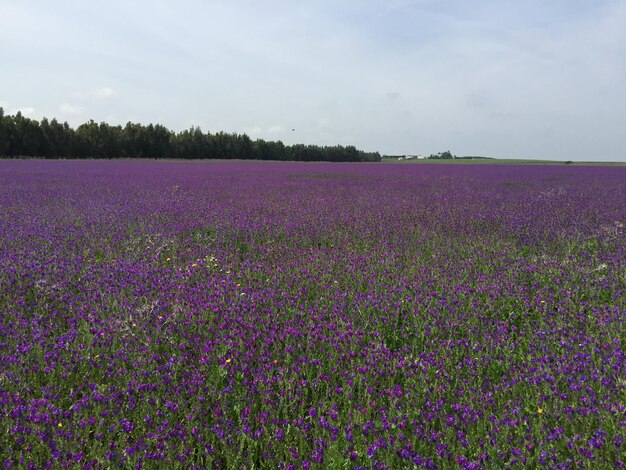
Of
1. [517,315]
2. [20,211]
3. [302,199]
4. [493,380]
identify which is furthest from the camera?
[302,199]

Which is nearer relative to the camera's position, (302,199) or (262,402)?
(262,402)

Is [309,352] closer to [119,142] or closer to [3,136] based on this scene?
[3,136]

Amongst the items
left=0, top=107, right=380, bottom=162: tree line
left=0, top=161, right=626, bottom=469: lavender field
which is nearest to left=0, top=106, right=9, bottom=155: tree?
left=0, top=107, right=380, bottom=162: tree line

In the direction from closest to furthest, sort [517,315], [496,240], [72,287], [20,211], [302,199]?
1. [517,315]
2. [72,287]
3. [496,240]
4. [20,211]
5. [302,199]

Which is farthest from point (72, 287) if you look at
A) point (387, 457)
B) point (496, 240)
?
point (496, 240)

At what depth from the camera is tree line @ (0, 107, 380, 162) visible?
45.6m

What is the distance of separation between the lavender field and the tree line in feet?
166

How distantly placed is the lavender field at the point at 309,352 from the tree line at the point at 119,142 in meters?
50.6

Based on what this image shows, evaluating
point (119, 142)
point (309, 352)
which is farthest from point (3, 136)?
point (309, 352)

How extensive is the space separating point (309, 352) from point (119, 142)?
186 ft

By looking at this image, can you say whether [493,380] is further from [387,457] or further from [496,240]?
[496,240]

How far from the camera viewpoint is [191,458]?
1.59 m

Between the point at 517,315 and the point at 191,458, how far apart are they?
267 cm

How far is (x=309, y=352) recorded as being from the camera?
2494 mm
